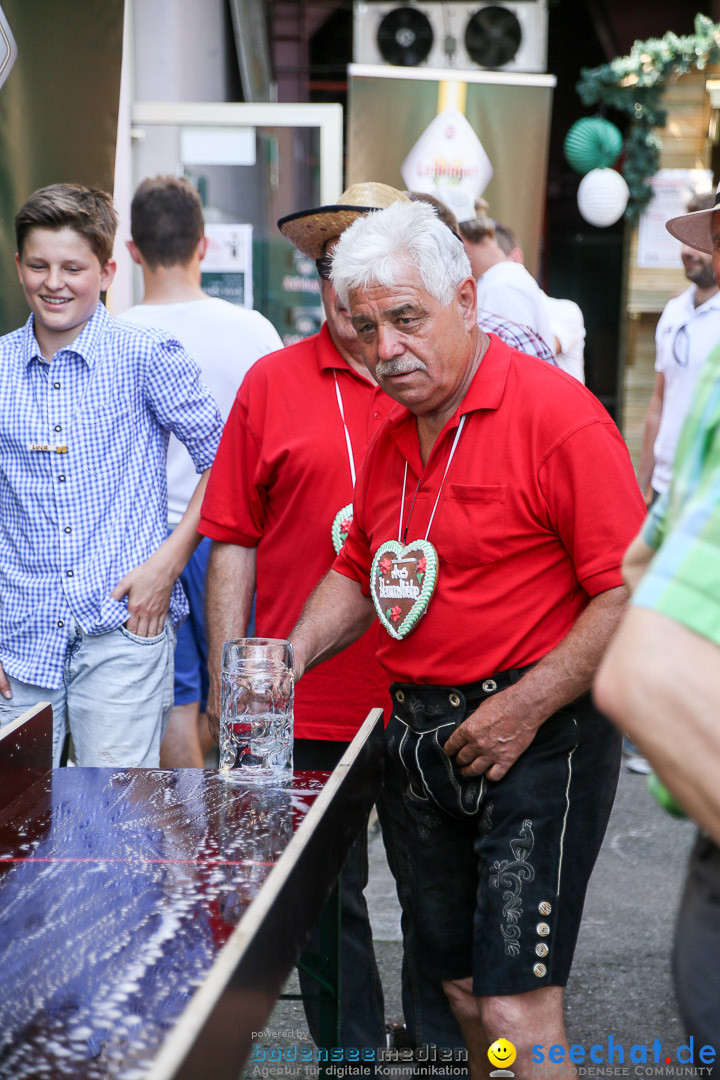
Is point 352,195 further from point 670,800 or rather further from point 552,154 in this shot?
point 552,154

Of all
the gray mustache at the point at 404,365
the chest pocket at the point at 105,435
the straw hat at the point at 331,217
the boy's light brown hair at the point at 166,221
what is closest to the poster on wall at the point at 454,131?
the boy's light brown hair at the point at 166,221

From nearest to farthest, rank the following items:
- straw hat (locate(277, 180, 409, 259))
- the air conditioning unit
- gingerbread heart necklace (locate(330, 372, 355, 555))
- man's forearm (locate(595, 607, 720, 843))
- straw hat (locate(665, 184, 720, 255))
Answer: man's forearm (locate(595, 607, 720, 843)) → straw hat (locate(665, 184, 720, 255)) → gingerbread heart necklace (locate(330, 372, 355, 555)) → straw hat (locate(277, 180, 409, 259)) → the air conditioning unit

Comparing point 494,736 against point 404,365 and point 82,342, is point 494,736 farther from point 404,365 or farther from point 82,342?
point 82,342

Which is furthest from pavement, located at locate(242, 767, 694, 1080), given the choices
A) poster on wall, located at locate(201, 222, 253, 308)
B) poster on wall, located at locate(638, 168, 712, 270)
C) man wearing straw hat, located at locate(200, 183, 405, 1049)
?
poster on wall, located at locate(638, 168, 712, 270)

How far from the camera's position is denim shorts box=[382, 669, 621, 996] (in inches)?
86.7

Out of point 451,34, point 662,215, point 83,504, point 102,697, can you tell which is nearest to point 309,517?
point 83,504

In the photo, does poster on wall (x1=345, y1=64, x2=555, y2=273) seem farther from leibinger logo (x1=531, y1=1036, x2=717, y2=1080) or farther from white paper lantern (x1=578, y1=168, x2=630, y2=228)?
leibinger logo (x1=531, y1=1036, x2=717, y2=1080)

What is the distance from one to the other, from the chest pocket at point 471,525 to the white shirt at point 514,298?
2.26 m

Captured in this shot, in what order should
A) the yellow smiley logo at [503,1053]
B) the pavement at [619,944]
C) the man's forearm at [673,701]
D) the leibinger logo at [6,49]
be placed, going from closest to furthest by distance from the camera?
the man's forearm at [673,701] → the yellow smiley logo at [503,1053] → the pavement at [619,944] → the leibinger logo at [6,49]

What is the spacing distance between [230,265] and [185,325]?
2801 millimetres

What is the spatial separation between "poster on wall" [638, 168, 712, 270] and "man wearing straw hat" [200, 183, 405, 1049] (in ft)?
21.2

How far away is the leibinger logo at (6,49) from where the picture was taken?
352 centimetres

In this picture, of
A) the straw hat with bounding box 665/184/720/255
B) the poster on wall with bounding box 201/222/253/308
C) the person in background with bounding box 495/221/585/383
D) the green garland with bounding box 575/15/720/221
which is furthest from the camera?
the green garland with bounding box 575/15/720/221

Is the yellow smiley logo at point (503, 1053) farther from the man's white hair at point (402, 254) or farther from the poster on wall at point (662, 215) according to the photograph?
the poster on wall at point (662, 215)
